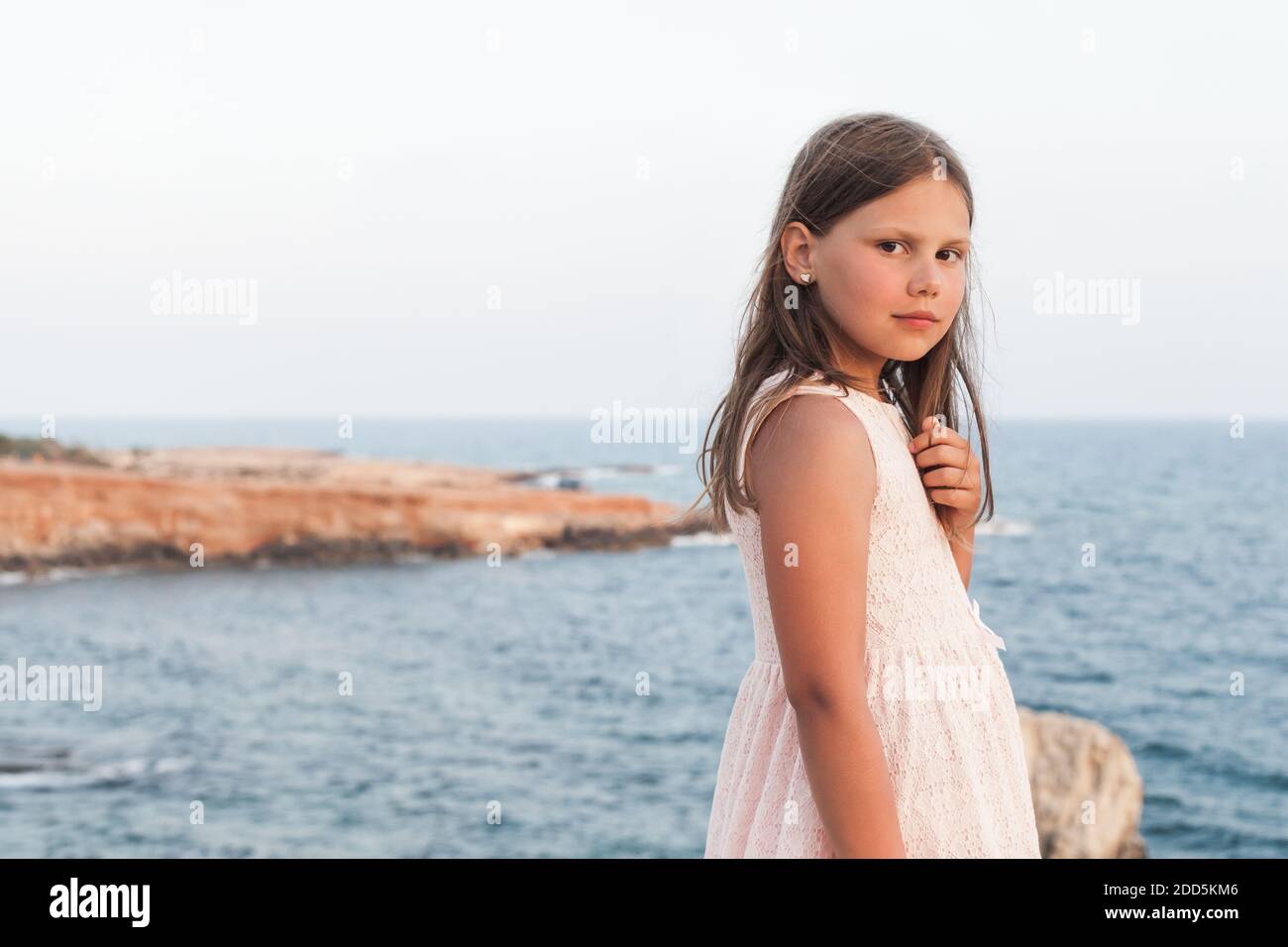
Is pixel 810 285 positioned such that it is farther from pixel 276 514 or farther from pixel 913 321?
pixel 276 514

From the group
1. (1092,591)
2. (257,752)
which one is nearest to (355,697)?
(257,752)

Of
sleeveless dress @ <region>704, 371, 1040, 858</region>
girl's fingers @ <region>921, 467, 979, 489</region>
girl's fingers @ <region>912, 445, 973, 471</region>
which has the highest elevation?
girl's fingers @ <region>912, 445, 973, 471</region>

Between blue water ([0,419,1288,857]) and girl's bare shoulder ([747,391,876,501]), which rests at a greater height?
girl's bare shoulder ([747,391,876,501])

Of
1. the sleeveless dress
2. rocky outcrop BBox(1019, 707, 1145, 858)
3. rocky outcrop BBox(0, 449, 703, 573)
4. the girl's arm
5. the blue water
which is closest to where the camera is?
the girl's arm

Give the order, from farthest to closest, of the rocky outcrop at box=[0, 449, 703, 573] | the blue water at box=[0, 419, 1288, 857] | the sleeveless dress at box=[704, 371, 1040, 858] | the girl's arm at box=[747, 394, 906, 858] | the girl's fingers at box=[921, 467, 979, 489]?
the rocky outcrop at box=[0, 449, 703, 573], the blue water at box=[0, 419, 1288, 857], the girl's fingers at box=[921, 467, 979, 489], the sleeveless dress at box=[704, 371, 1040, 858], the girl's arm at box=[747, 394, 906, 858]

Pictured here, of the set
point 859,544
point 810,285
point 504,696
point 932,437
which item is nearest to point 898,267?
point 810,285

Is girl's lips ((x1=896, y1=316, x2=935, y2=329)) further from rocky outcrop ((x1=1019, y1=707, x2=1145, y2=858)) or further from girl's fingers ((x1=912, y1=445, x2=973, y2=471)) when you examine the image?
rocky outcrop ((x1=1019, y1=707, x2=1145, y2=858))

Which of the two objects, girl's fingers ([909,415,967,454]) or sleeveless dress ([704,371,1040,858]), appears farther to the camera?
girl's fingers ([909,415,967,454])

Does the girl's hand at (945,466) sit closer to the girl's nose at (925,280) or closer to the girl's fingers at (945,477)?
the girl's fingers at (945,477)

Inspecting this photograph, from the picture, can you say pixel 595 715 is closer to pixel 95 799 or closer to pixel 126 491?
pixel 95 799

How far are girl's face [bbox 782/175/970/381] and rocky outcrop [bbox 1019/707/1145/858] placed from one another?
10308mm

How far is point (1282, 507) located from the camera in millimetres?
71750

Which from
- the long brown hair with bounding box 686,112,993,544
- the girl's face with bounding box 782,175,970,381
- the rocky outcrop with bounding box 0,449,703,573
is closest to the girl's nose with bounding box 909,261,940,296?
the girl's face with bounding box 782,175,970,381

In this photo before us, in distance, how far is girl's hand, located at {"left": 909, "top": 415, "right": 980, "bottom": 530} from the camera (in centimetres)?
162
